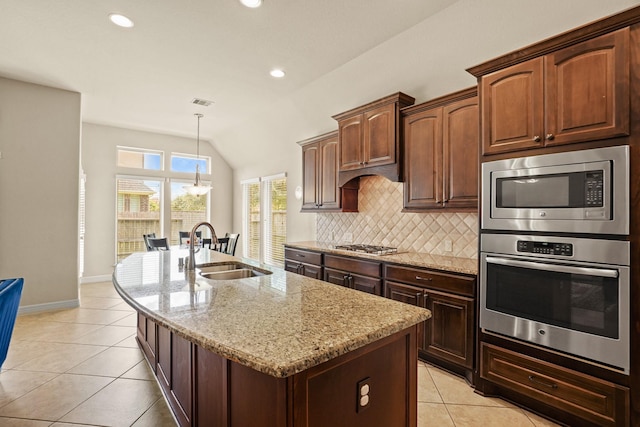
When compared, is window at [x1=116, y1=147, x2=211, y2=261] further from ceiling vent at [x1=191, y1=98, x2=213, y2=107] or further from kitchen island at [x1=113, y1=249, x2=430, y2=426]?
kitchen island at [x1=113, y1=249, x2=430, y2=426]

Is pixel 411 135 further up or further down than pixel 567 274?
further up

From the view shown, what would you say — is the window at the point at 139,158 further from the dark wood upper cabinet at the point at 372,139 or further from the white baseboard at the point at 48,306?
the dark wood upper cabinet at the point at 372,139

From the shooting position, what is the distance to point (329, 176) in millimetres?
4211

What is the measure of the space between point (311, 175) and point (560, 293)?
322 centimetres

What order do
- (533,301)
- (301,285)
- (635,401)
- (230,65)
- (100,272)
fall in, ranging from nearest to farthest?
(635,401), (301,285), (533,301), (230,65), (100,272)

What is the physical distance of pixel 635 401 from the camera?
1698mm

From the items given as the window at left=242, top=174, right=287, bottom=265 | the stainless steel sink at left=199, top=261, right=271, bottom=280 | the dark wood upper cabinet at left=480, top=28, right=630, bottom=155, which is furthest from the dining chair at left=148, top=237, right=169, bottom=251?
the dark wood upper cabinet at left=480, top=28, right=630, bottom=155

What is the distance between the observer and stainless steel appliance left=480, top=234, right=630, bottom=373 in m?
1.73

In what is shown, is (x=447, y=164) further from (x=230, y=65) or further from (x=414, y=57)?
(x=230, y=65)

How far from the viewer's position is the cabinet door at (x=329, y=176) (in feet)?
13.5

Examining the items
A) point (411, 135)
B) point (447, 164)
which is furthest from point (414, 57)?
point (447, 164)

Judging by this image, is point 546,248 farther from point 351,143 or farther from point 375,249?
point 351,143

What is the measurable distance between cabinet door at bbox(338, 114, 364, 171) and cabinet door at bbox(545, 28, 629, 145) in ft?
6.21

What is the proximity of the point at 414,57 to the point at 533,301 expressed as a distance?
2.38m
